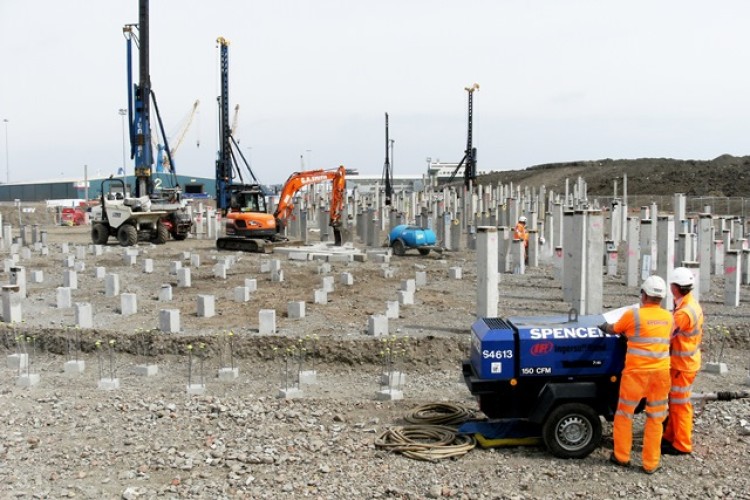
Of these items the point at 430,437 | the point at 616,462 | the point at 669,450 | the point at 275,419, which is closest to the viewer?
the point at 616,462

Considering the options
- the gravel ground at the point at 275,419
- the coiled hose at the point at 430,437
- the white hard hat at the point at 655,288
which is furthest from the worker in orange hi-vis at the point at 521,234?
the white hard hat at the point at 655,288

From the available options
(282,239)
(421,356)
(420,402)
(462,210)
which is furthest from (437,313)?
(462,210)

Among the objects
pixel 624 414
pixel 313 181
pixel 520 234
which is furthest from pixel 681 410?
pixel 313 181

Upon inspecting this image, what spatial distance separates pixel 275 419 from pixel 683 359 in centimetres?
358

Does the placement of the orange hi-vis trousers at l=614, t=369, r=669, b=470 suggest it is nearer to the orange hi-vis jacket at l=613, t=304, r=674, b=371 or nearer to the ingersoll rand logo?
the orange hi-vis jacket at l=613, t=304, r=674, b=371

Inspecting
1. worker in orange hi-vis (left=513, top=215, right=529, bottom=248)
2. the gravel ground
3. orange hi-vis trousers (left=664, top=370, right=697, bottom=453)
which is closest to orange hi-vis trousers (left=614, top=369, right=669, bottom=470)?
the gravel ground

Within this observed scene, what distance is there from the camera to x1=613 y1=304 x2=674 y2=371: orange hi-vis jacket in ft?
19.7

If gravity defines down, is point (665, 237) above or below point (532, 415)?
above

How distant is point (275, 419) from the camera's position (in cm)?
746

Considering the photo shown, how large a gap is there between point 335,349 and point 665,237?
19.5 feet

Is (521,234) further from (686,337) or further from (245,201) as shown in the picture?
(686,337)

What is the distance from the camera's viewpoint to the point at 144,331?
1138 centimetres

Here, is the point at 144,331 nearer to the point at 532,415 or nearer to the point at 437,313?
the point at 437,313

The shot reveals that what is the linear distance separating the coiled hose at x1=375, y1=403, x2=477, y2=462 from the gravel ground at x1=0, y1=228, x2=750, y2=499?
82mm
